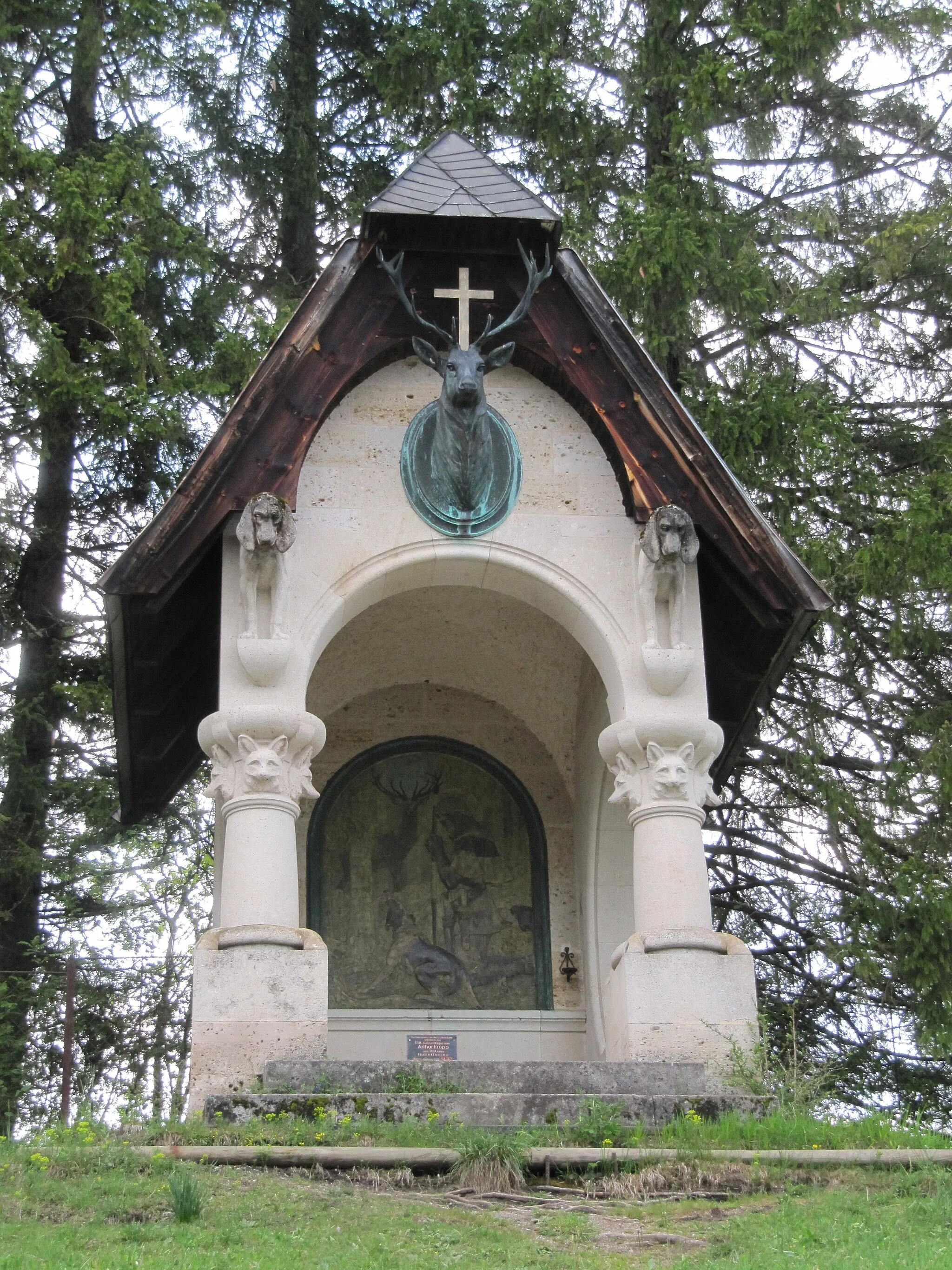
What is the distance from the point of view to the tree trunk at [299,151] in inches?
797

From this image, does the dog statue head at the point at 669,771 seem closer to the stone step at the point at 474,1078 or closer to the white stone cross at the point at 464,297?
the stone step at the point at 474,1078

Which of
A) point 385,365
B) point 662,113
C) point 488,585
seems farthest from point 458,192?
point 662,113

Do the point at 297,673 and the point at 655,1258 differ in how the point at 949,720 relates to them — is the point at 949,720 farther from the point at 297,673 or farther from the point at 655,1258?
the point at 655,1258

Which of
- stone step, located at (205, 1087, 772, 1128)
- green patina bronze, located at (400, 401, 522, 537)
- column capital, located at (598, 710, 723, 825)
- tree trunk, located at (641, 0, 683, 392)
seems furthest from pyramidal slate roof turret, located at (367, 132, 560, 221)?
stone step, located at (205, 1087, 772, 1128)

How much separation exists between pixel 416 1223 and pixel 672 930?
3.25 meters

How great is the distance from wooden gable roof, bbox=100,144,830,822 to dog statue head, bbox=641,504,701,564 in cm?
29

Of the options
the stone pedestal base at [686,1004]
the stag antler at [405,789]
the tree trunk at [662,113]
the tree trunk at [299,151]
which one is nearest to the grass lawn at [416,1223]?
the stone pedestal base at [686,1004]

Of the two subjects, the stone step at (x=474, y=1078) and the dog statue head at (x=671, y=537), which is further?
the dog statue head at (x=671, y=537)

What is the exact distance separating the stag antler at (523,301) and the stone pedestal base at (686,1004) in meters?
3.51

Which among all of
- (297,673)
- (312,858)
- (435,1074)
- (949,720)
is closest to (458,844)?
(312,858)

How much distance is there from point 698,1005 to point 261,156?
12817mm

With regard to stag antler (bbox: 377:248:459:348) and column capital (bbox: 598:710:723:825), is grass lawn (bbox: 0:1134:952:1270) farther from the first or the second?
stag antler (bbox: 377:248:459:348)

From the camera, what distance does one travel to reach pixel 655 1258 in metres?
7.01

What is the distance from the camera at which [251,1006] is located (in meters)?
9.79
